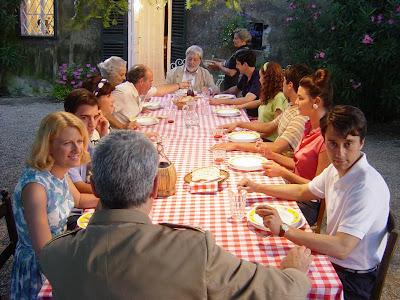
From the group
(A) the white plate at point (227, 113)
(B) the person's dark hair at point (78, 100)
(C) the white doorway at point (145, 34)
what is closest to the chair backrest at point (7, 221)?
(B) the person's dark hair at point (78, 100)

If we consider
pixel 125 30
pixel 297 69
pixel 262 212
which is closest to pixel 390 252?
pixel 262 212

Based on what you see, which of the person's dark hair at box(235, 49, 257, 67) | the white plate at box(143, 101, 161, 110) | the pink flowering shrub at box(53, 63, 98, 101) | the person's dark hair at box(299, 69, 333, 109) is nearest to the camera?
the person's dark hair at box(299, 69, 333, 109)

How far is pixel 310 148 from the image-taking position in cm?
305

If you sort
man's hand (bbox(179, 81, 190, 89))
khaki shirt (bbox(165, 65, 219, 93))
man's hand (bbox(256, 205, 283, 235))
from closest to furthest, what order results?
man's hand (bbox(256, 205, 283, 235)) < man's hand (bbox(179, 81, 190, 89)) < khaki shirt (bbox(165, 65, 219, 93))

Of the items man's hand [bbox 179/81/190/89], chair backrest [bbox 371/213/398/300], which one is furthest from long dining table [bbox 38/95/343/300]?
man's hand [bbox 179/81/190/89]

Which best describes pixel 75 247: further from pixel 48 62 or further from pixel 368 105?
pixel 48 62

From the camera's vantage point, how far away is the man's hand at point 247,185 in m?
2.60

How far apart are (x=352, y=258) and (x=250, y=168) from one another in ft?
3.29

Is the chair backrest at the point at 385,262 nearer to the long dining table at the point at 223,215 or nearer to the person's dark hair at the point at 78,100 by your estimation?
the long dining table at the point at 223,215

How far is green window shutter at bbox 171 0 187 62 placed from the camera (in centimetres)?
859

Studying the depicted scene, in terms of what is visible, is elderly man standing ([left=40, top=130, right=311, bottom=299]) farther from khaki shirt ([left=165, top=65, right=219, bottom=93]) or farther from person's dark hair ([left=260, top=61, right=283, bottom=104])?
khaki shirt ([left=165, top=65, right=219, bottom=93])

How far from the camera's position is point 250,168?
2.98m

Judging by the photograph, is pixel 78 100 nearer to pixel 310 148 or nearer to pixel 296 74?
pixel 310 148

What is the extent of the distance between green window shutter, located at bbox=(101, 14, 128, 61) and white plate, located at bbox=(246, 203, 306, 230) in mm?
7281
